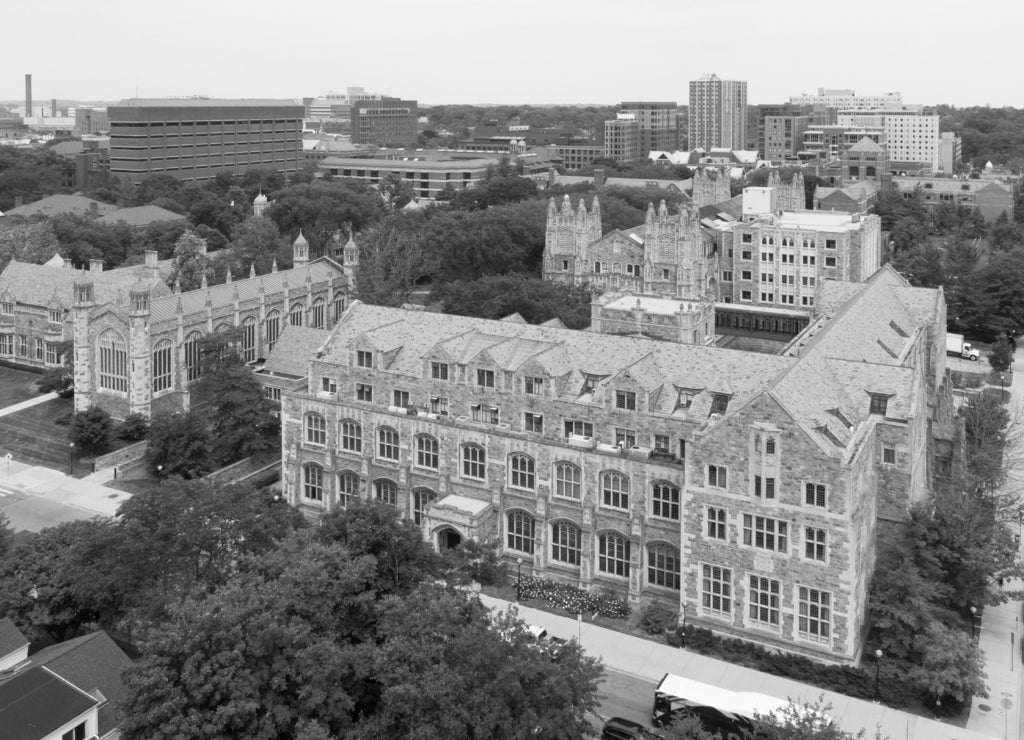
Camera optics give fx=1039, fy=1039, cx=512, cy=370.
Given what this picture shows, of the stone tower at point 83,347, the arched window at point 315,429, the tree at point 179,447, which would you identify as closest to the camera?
the arched window at point 315,429

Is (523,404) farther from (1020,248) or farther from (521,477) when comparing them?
(1020,248)

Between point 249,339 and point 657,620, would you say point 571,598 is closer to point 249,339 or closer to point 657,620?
point 657,620

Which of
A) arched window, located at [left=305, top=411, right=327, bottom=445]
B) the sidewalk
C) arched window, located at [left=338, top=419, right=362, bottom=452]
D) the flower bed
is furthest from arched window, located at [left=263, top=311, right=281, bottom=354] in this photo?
the sidewalk

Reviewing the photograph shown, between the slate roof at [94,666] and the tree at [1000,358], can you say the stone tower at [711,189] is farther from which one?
the slate roof at [94,666]

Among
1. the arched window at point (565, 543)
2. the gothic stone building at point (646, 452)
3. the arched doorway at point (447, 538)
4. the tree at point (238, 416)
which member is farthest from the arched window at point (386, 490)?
the tree at point (238, 416)

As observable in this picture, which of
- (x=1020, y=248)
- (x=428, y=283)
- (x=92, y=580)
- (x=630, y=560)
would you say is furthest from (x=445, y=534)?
(x=1020, y=248)

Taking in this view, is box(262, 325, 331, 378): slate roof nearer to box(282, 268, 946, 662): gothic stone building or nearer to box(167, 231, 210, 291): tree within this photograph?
box(282, 268, 946, 662): gothic stone building
